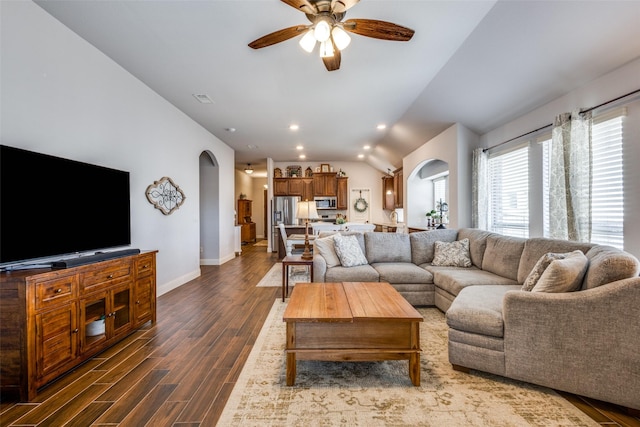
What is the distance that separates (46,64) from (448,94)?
4439 mm

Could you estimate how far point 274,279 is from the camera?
198 inches

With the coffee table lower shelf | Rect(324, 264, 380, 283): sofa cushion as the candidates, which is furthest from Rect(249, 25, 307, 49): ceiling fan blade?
Rect(324, 264, 380, 283): sofa cushion

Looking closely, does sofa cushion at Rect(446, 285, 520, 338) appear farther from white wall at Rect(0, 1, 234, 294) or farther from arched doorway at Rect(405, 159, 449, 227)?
arched doorway at Rect(405, 159, 449, 227)

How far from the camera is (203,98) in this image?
4098 millimetres

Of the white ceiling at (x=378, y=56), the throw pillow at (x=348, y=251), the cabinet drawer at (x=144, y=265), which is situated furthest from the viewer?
the throw pillow at (x=348, y=251)

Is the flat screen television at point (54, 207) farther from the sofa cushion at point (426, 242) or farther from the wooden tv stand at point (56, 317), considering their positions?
the sofa cushion at point (426, 242)

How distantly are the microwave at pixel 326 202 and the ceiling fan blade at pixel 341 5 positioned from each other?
7.39 m

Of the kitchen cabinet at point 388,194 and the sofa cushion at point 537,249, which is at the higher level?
the kitchen cabinet at point 388,194

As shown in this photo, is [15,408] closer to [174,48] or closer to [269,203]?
[174,48]

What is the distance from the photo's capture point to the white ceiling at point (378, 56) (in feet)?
7.57

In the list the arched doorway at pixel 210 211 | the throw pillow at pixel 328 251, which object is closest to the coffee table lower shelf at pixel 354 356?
the throw pillow at pixel 328 251

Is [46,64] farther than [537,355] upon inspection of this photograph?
Yes

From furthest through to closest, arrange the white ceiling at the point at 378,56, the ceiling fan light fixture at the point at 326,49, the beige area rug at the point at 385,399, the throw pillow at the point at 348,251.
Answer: the throw pillow at the point at 348,251 < the white ceiling at the point at 378,56 < the ceiling fan light fixture at the point at 326,49 < the beige area rug at the point at 385,399

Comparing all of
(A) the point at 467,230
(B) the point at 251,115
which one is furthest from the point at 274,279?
(A) the point at 467,230
